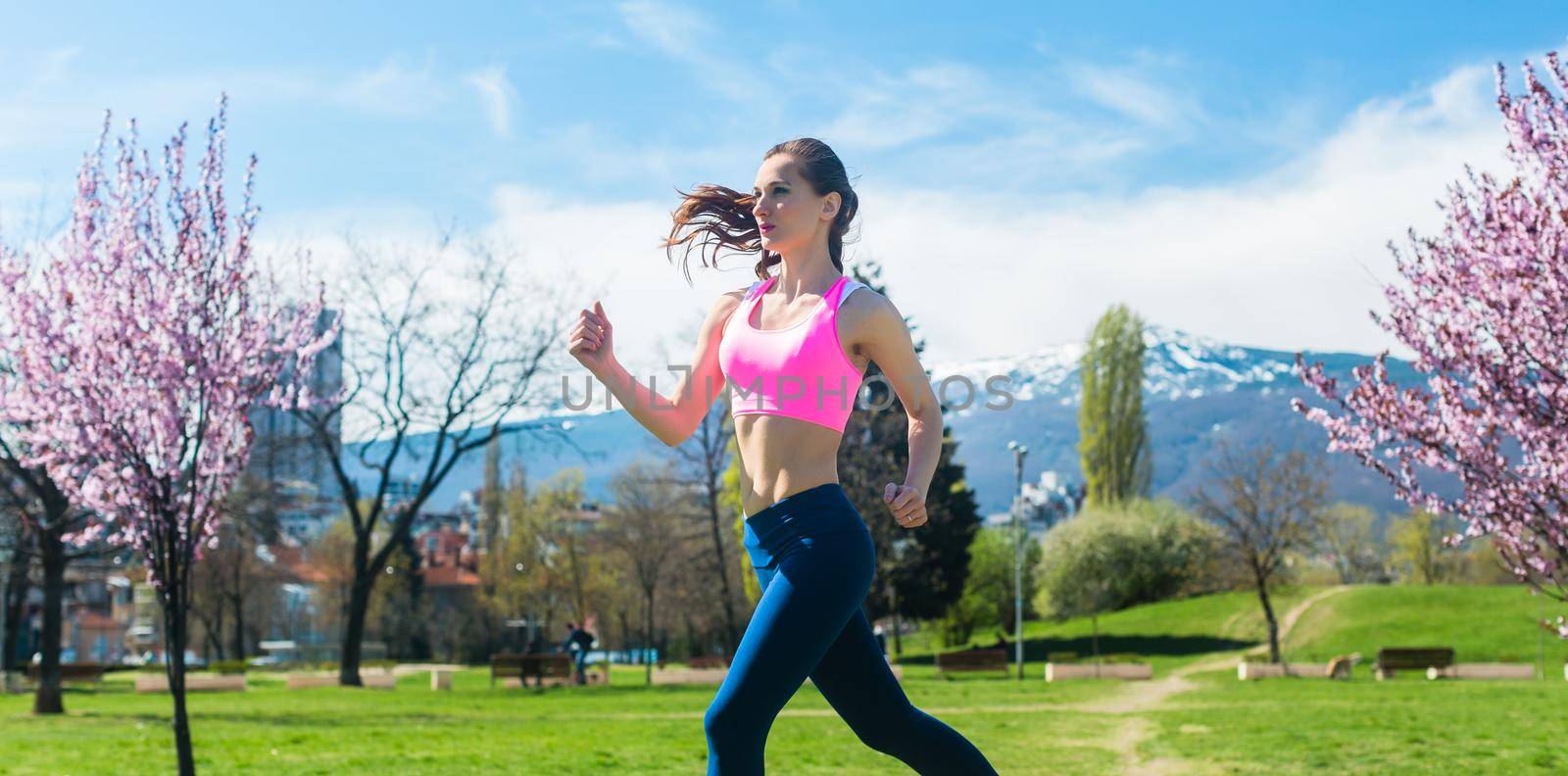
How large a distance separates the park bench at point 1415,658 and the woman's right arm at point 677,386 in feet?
101

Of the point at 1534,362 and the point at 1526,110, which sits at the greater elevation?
the point at 1526,110

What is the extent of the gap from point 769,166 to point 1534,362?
23.5 ft

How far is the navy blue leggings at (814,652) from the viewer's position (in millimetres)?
3408

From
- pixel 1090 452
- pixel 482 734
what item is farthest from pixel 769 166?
pixel 1090 452

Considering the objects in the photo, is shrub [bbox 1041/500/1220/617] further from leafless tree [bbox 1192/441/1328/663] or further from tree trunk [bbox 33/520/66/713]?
tree trunk [bbox 33/520/66/713]

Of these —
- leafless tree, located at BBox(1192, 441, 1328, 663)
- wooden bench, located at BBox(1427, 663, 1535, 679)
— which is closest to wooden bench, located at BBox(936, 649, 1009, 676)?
leafless tree, located at BBox(1192, 441, 1328, 663)

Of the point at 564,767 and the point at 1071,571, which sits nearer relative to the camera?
the point at 564,767

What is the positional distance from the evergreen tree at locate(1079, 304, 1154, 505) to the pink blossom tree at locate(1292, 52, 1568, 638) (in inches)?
2541

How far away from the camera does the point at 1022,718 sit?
701 inches

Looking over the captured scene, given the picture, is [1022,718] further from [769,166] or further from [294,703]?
[769,166]

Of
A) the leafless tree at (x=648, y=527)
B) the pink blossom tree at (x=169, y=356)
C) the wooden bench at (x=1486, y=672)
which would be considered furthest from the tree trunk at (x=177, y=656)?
the leafless tree at (x=648, y=527)

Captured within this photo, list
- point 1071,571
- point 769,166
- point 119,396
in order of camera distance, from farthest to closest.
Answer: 1. point 1071,571
2. point 119,396
3. point 769,166

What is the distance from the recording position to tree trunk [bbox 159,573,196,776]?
930 centimetres

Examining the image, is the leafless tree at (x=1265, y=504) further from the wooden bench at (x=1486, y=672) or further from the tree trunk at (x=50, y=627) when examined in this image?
the tree trunk at (x=50, y=627)
